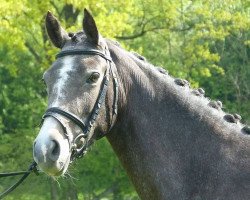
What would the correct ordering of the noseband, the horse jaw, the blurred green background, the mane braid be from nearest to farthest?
the horse jaw
the noseband
the mane braid
the blurred green background

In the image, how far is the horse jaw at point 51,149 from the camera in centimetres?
463

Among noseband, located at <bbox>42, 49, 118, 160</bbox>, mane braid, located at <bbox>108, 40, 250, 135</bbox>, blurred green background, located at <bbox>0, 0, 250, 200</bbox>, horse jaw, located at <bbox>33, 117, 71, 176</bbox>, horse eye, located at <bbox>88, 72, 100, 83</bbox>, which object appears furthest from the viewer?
blurred green background, located at <bbox>0, 0, 250, 200</bbox>

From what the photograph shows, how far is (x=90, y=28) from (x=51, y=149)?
40.7 inches

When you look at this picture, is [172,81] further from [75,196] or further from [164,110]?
[75,196]

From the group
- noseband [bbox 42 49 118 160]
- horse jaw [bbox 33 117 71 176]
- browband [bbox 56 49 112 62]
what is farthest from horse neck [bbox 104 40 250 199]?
horse jaw [bbox 33 117 71 176]

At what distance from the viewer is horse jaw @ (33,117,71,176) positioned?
4629 millimetres

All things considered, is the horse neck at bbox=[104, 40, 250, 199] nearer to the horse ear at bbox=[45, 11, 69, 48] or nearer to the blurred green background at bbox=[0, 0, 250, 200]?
the horse ear at bbox=[45, 11, 69, 48]

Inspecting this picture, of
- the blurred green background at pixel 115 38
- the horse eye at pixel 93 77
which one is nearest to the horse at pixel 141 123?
the horse eye at pixel 93 77

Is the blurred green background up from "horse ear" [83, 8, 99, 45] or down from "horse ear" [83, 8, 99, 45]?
down

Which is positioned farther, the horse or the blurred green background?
the blurred green background

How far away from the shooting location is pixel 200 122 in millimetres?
5129

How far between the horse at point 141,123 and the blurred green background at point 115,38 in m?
13.4

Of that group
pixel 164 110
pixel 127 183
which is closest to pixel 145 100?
pixel 164 110

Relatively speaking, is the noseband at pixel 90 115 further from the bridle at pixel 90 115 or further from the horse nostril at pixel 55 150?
the horse nostril at pixel 55 150
